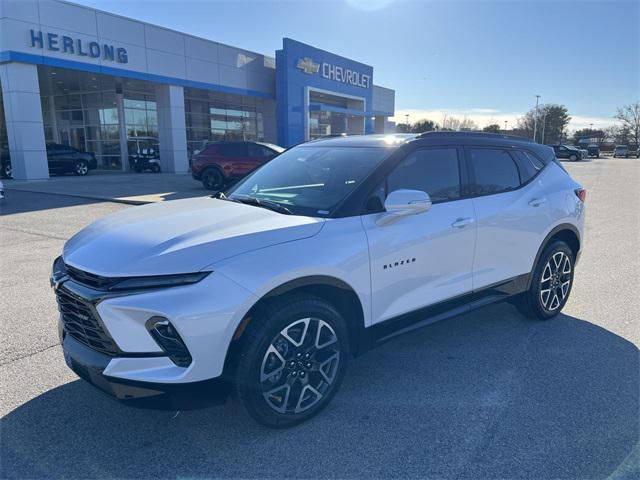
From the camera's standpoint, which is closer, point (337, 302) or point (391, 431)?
point (391, 431)

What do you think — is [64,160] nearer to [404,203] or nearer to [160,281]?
[160,281]

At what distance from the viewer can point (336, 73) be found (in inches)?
1336

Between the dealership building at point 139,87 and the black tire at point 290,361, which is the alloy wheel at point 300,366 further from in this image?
the dealership building at point 139,87

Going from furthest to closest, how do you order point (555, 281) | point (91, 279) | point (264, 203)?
point (555, 281) < point (264, 203) < point (91, 279)

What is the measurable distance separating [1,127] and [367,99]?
26.0 meters

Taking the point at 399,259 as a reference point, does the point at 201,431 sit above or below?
below

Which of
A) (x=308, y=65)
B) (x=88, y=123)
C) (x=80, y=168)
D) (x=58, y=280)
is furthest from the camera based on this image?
(x=308, y=65)

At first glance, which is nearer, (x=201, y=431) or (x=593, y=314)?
(x=201, y=431)

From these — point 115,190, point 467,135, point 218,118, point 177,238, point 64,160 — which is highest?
point 218,118

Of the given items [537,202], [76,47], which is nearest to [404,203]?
[537,202]

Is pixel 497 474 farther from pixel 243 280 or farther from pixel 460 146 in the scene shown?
pixel 460 146

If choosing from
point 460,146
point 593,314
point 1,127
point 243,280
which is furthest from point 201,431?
point 1,127

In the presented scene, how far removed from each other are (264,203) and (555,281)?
3118mm

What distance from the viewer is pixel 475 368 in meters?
3.72
